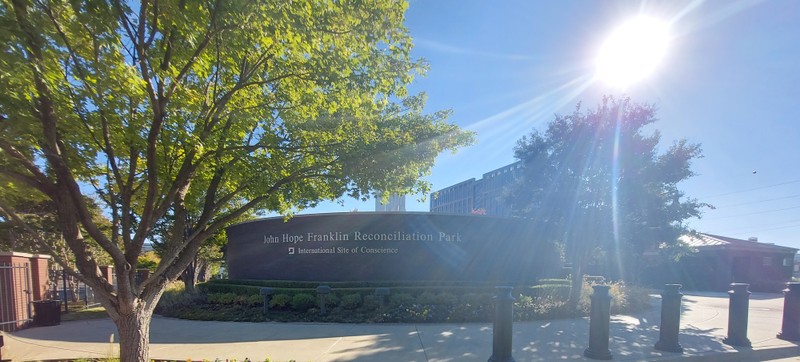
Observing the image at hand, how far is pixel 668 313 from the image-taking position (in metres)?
6.27

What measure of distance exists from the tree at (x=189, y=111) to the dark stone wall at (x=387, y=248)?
840cm

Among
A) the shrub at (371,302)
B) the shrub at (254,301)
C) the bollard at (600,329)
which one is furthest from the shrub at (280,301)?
the bollard at (600,329)

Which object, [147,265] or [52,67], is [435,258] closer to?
[52,67]

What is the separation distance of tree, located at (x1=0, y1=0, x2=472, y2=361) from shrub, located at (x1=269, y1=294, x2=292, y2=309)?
562 centimetres

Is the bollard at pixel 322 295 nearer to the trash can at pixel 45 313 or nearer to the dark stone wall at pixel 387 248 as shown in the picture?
the dark stone wall at pixel 387 248

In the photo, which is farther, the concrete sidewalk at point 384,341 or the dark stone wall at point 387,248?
the dark stone wall at point 387,248

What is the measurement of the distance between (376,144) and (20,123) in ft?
11.3

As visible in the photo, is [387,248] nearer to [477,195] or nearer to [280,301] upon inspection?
[280,301]

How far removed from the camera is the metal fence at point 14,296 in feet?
29.5

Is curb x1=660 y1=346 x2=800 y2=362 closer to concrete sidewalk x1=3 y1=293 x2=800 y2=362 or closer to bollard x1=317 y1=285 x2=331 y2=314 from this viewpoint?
concrete sidewalk x1=3 y1=293 x2=800 y2=362

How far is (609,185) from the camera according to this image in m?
11.8

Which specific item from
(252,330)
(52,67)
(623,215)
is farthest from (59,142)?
(623,215)

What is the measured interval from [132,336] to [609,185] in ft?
41.1

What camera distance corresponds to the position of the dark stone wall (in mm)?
13707
